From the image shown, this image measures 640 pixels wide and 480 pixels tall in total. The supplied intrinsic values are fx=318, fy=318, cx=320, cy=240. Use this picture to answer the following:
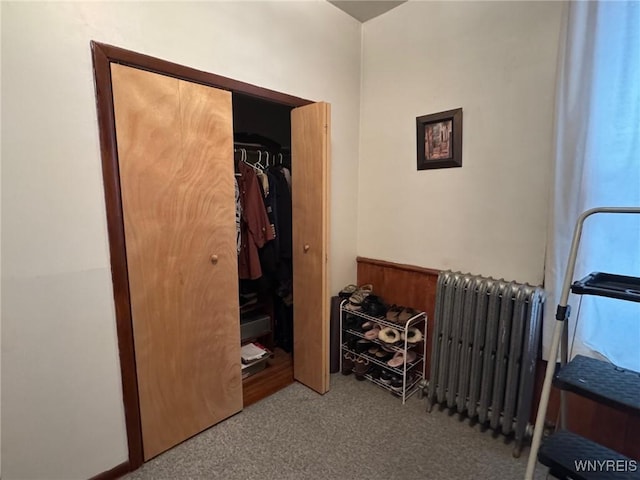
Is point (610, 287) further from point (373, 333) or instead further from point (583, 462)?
point (373, 333)

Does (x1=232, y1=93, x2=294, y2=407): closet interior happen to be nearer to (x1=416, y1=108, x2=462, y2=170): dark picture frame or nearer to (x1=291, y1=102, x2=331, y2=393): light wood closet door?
(x1=291, y1=102, x2=331, y2=393): light wood closet door

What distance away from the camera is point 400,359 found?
212cm

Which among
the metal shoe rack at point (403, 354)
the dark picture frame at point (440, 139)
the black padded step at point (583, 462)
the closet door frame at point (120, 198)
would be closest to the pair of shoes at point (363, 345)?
the metal shoe rack at point (403, 354)

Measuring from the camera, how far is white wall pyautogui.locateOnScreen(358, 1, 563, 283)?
169 centimetres

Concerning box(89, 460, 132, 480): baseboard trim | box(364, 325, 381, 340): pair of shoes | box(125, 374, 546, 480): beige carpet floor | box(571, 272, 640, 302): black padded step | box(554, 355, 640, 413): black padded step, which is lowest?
box(125, 374, 546, 480): beige carpet floor

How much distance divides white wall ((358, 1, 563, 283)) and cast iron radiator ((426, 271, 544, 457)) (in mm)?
212

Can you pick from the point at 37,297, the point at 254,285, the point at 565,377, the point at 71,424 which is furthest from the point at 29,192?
the point at 565,377

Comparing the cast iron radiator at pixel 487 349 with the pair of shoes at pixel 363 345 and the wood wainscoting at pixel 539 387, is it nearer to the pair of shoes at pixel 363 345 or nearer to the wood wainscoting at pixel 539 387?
the wood wainscoting at pixel 539 387

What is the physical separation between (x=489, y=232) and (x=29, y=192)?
2.22 meters

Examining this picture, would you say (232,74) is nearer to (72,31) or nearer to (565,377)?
(72,31)

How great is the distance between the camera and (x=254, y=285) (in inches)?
104

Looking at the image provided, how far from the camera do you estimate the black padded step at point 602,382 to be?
3.44 ft

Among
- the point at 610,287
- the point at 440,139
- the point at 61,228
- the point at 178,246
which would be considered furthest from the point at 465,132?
the point at 61,228

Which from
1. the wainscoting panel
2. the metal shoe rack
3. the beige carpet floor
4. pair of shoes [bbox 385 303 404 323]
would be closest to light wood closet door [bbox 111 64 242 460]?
the beige carpet floor
